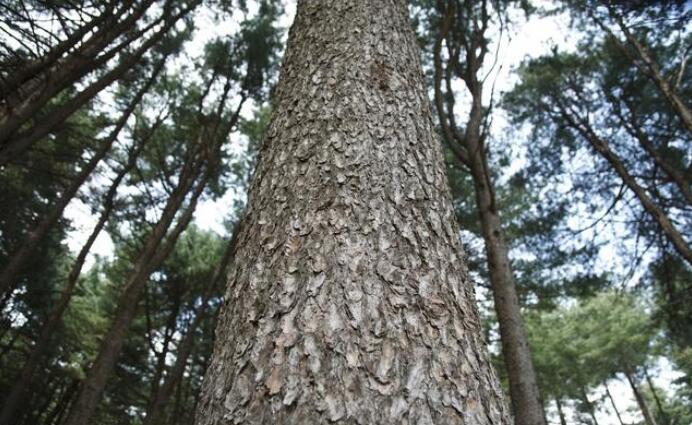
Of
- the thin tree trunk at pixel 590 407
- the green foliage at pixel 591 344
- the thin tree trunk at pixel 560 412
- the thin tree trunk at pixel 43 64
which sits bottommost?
the thin tree trunk at pixel 43 64

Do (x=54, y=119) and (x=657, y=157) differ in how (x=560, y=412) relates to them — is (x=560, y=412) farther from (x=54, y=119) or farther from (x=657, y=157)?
(x=54, y=119)

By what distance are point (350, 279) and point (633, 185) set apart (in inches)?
321

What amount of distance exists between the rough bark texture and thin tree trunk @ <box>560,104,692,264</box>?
689 centimetres

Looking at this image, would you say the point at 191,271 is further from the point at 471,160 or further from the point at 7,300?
the point at 471,160

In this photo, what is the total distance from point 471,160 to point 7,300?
13.0 meters

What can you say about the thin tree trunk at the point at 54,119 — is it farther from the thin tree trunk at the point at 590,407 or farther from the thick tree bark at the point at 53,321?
the thin tree trunk at the point at 590,407

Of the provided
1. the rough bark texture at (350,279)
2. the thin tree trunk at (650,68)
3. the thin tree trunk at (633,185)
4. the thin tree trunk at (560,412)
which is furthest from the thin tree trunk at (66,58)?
the thin tree trunk at (560,412)

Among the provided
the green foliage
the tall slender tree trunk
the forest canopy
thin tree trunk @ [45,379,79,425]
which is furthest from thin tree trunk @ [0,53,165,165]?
the green foliage

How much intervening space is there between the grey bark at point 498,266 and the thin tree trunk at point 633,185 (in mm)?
4133

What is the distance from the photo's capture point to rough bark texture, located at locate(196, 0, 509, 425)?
793 millimetres

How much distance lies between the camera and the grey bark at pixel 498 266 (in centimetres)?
323

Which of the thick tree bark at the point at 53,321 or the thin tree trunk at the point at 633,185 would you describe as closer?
the thin tree trunk at the point at 633,185

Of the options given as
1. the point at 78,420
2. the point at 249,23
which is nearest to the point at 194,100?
the point at 249,23

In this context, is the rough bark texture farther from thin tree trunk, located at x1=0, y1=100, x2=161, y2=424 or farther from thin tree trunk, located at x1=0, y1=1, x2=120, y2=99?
thin tree trunk, located at x1=0, y1=100, x2=161, y2=424
